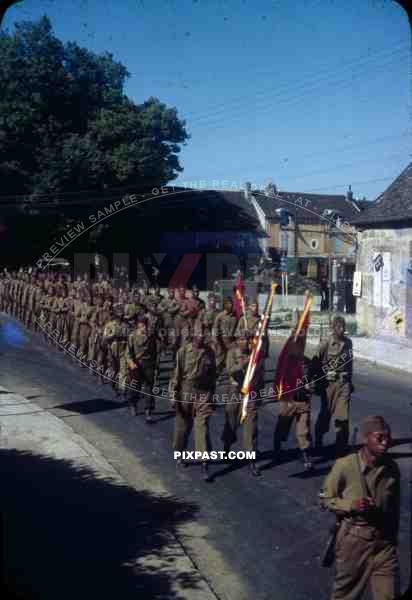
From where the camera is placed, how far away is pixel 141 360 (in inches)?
479

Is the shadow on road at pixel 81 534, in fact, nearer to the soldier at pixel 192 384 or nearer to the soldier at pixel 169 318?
the soldier at pixel 192 384

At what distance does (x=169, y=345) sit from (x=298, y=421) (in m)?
7.54

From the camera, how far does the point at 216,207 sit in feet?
39.8

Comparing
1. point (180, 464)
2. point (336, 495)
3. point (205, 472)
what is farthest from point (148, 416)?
point (336, 495)

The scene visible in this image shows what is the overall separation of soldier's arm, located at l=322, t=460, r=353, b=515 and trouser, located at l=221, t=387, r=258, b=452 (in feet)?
12.4

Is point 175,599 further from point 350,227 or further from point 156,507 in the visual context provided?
point 350,227

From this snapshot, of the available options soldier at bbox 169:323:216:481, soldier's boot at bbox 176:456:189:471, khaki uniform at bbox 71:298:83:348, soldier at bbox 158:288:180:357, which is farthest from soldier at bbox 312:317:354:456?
khaki uniform at bbox 71:298:83:348

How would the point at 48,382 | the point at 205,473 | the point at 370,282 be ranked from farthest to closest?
the point at 48,382
the point at 370,282
the point at 205,473

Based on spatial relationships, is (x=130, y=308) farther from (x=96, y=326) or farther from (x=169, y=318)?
(x=169, y=318)

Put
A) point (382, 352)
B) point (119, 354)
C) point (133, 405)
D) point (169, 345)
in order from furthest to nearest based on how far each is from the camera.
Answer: point (169, 345)
point (382, 352)
point (119, 354)
point (133, 405)

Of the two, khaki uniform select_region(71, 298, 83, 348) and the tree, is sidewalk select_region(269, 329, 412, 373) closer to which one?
the tree

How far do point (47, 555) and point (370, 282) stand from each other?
6905mm

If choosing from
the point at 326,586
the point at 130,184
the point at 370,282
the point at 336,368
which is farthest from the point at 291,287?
the point at 326,586

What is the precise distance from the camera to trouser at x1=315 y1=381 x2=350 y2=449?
913cm
